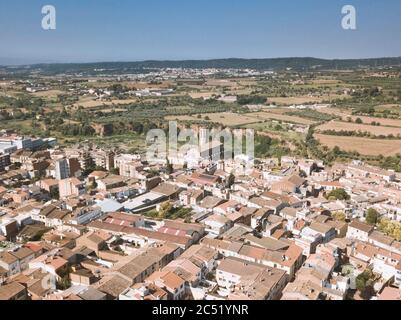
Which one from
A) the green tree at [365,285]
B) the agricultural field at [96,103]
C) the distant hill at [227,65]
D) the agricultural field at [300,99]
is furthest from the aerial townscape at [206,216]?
the distant hill at [227,65]

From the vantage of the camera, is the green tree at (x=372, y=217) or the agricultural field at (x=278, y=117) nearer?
the green tree at (x=372, y=217)

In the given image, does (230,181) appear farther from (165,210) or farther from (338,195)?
(338,195)

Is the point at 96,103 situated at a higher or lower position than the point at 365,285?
higher

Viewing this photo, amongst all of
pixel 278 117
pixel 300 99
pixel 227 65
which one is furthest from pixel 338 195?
pixel 227 65

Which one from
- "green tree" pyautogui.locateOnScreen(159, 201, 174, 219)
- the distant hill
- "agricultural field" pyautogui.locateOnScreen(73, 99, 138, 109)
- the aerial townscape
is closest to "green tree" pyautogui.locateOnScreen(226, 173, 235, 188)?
the aerial townscape

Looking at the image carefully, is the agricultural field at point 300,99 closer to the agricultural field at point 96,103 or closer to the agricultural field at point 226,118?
the agricultural field at point 226,118

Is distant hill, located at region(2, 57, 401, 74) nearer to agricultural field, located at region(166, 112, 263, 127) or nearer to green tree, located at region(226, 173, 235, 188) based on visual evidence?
agricultural field, located at region(166, 112, 263, 127)

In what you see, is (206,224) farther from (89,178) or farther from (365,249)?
(89,178)
